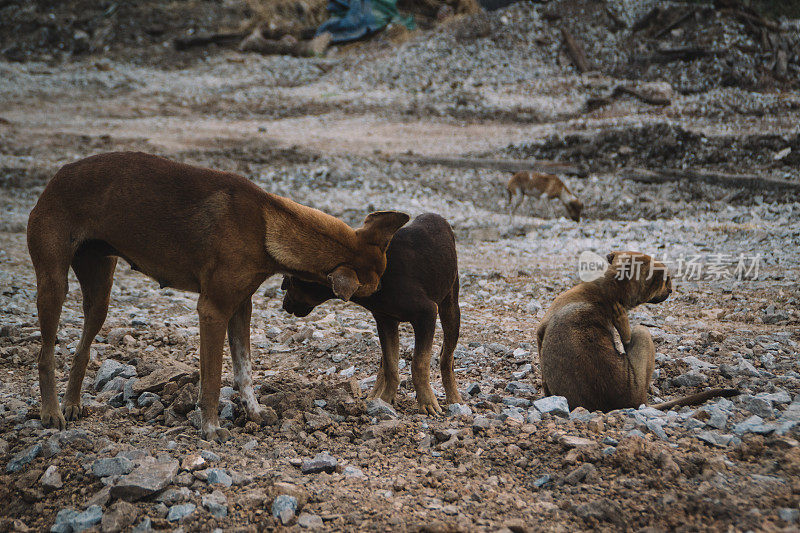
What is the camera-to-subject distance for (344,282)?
14.9 ft

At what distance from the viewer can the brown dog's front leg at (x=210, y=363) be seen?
4.54 m

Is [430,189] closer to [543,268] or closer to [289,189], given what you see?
[289,189]

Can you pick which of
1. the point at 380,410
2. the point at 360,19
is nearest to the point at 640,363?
the point at 380,410

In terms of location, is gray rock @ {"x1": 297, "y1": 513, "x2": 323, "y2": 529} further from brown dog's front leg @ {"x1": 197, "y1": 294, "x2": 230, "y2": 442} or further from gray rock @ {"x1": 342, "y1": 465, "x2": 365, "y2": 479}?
brown dog's front leg @ {"x1": 197, "y1": 294, "x2": 230, "y2": 442}

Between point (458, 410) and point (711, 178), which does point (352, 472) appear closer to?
point (458, 410)

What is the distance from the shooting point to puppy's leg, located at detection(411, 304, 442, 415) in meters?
5.18

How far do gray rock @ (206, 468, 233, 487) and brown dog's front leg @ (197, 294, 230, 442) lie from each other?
2.24 ft

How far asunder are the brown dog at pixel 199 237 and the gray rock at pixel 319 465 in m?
0.81

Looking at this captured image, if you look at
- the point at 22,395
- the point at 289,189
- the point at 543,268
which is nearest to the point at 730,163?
the point at 543,268

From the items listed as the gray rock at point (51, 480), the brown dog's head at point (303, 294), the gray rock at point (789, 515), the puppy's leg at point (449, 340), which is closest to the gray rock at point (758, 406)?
the gray rock at point (789, 515)

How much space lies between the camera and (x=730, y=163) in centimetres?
1734

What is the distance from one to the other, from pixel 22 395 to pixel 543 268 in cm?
821

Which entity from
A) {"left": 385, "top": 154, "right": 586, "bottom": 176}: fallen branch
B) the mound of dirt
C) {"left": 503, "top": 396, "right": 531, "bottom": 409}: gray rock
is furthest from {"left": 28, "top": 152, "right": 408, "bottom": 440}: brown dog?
the mound of dirt

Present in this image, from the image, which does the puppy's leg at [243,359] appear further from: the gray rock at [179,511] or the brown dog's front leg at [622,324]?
the brown dog's front leg at [622,324]
